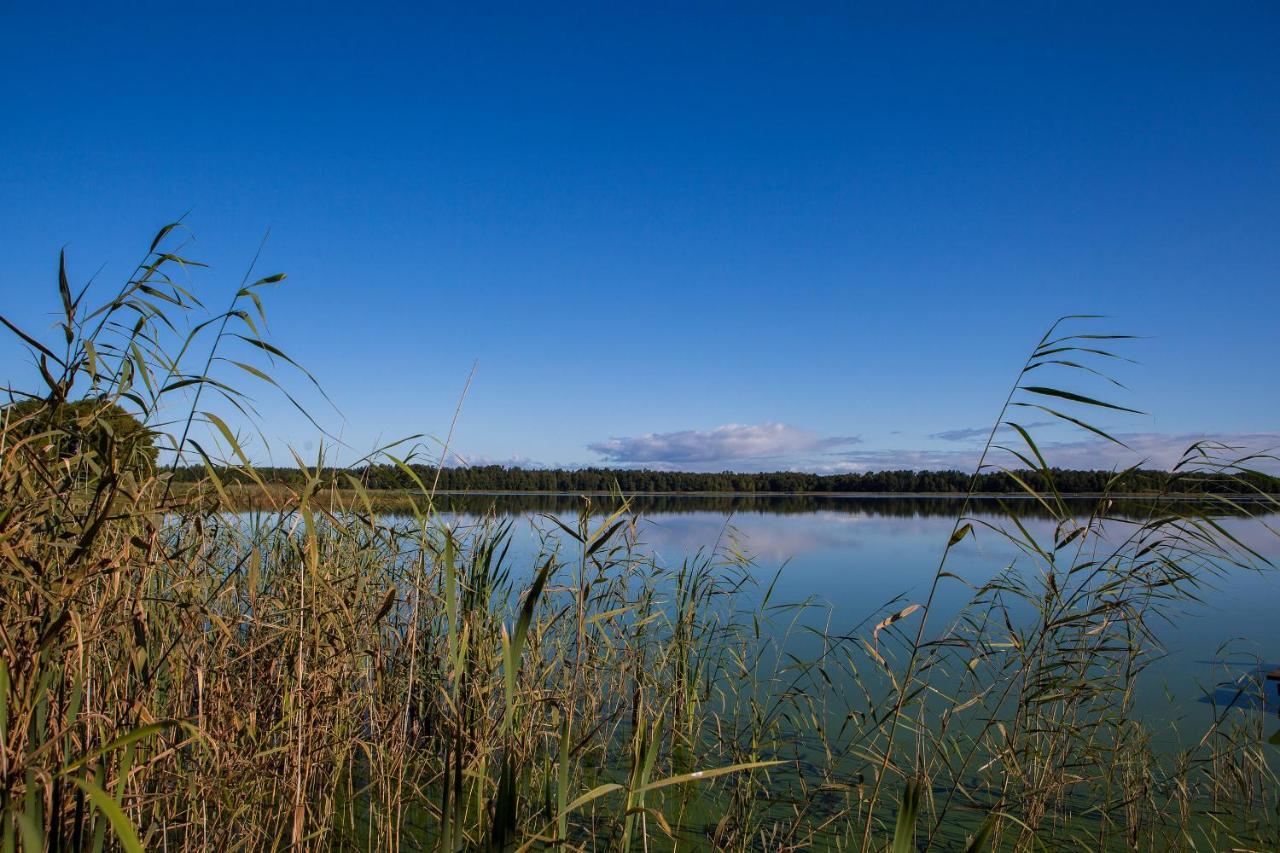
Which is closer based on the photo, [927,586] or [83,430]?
[83,430]

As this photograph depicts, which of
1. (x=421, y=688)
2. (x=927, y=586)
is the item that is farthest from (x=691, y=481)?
(x=421, y=688)

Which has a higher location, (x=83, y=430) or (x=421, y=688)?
(x=83, y=430)

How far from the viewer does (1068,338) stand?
2.44 metres

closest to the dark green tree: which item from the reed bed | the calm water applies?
the reed bed

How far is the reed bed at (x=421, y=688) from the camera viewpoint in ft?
5.69

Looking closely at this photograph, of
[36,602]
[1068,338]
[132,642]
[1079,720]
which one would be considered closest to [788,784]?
[1079,720]

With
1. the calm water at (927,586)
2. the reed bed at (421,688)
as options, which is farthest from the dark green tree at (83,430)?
the calm water at (927,586)

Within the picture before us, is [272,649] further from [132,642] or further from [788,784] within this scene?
[788,784]

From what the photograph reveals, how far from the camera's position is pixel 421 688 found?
3.89 meters

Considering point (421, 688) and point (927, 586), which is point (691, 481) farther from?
point (421, 688)

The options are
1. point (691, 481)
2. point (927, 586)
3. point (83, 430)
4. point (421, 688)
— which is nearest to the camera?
point (83, 430)

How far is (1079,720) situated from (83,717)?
18.2ft

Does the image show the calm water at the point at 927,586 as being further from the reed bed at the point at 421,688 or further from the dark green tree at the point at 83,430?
the dark green tree at the point at 83,430

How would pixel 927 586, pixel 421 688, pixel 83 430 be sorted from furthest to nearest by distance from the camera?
1. pixel 927 586
2. pixel 421 688
3. pixel 83 430
